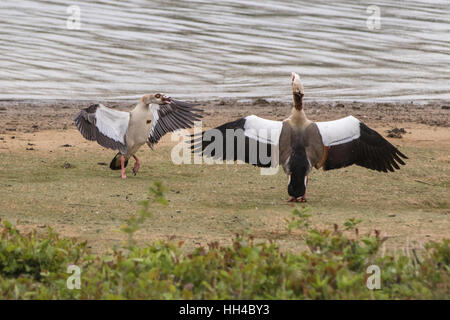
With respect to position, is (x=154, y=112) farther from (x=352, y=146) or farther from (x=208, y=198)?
(x=352, y=146)

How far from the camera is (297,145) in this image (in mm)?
7770

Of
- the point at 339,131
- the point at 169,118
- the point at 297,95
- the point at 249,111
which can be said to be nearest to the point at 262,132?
the point at 297,95

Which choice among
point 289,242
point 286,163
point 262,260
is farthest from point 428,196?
point 262,260

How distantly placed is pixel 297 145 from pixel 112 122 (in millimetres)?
2510

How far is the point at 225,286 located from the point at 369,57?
56.7ft

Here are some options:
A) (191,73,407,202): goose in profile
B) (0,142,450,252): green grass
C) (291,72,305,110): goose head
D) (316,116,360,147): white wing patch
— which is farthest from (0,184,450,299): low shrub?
(291,72,305,110): goose head

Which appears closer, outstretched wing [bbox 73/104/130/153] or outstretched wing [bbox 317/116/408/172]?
outstretched wing [bbox 317/116/408/172]

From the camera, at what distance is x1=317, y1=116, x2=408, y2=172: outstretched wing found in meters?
7.92

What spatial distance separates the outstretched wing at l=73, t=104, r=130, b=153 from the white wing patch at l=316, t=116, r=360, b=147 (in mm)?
2441

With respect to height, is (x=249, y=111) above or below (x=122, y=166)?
above

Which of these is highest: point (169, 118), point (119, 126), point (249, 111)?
point (249, 111)

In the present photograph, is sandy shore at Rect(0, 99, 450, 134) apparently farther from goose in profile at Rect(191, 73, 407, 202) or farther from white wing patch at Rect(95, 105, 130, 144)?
goose in profile at Rect(191, 73, 407, 202)

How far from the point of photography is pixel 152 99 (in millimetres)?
9484
